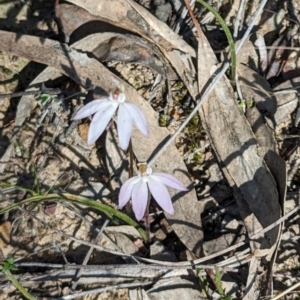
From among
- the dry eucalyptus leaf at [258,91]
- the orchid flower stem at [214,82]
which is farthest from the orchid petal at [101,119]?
the dry eucalyptus leaf at [258,91]

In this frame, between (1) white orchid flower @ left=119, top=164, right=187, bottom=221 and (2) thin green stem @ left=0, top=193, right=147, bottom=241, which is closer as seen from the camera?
(1) white orchid flower @ left=119, top=164, right=187, bottom=221

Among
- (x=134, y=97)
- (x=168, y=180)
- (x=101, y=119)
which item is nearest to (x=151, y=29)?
(x=134, y=97)

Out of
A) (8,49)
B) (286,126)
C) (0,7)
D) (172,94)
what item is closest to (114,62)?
(172,94)

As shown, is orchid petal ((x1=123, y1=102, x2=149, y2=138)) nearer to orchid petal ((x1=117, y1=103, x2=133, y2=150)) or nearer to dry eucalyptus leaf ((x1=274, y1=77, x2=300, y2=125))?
orchid petal ((x1=117, y1=103, x2=133, y2=150))

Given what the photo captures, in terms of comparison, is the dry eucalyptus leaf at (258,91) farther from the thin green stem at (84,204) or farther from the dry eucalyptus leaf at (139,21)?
the thin green stem at (84,204)

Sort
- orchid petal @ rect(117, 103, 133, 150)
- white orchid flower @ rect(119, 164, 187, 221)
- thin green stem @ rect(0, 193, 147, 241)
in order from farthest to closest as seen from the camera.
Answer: thin green stem @ rect(0, 193, 147, 241), white orchid flower @ rect(119, 164, 187, 221), orchid petal @ rect(117, 103, 133, 150)

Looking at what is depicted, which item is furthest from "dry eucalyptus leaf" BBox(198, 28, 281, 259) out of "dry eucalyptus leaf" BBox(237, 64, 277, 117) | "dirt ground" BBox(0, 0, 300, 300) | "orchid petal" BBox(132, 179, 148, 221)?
"orchid petal" BBox(132, 179, 148, 221)

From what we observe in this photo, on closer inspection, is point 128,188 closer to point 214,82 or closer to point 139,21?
point 214,82
